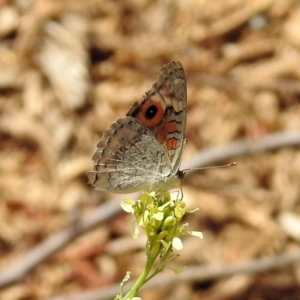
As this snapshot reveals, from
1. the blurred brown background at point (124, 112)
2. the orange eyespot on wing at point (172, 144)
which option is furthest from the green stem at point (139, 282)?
the blurred brown background at point (124, 112)

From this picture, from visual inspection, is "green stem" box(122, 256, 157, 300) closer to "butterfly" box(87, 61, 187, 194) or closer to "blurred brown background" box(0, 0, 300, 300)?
"butterfly" box(87, 61, 187, 194)

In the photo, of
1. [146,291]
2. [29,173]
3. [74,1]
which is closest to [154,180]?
[146,291]

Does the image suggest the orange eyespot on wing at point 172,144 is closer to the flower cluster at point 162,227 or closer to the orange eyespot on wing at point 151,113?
the orange eyespot on wing at point 151,113

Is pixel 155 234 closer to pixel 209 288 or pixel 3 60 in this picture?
pixel 209 288

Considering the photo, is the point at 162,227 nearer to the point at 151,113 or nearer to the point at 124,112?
the point at 151,113

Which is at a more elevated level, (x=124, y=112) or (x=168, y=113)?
(x=124, y=112)

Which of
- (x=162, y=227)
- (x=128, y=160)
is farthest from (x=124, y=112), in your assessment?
(x=162, y=227)

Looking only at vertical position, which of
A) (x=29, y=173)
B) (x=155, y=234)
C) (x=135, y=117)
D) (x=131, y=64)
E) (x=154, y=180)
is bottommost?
(x=155, y=234)
